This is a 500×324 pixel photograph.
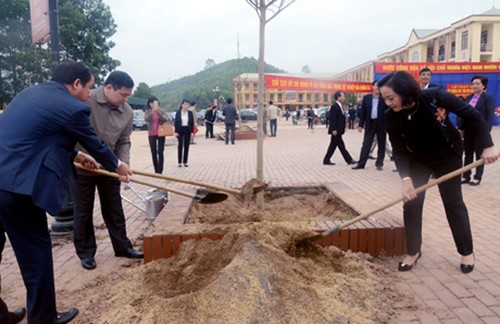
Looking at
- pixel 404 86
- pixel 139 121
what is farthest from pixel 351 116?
pixel 404 86

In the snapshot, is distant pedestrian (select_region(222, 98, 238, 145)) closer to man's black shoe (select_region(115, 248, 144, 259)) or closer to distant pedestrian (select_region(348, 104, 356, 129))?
distant pedestrian (select_region(348, 104, 356, 129))

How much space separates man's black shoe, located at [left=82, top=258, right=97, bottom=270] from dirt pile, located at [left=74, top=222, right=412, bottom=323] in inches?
15.5

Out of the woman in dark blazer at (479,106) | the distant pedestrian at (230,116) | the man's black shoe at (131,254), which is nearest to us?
the man's black shoe at (131,254)

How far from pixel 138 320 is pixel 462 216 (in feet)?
8.38

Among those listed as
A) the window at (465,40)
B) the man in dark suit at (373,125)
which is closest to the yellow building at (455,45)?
the window at (465,40)

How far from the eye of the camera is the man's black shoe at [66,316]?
2629 mm

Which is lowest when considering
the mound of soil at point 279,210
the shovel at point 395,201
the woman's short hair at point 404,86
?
the mound of soil at point 279,210

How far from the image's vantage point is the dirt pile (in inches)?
95.7

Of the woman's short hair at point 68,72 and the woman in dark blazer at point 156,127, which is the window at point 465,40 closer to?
the woman in dark blazer at point 156,127

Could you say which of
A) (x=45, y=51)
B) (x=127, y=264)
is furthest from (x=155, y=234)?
(x=45, y=51)

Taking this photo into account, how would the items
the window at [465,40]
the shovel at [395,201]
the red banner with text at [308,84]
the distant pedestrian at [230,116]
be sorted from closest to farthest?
the shovel at [395,201]
the red banner with text at [308,84]
the distant pedestrian at [230,116]
the window at [465,40]

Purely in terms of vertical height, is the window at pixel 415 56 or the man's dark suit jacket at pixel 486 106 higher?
the window at pixel 415 56

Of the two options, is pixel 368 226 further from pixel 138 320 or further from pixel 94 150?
pixel 94 150

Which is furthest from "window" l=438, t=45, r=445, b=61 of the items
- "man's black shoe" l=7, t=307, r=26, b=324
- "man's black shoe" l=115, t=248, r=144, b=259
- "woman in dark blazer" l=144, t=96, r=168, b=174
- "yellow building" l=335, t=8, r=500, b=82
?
"man's black shoe" l=7, t=307, r=26, b=324
